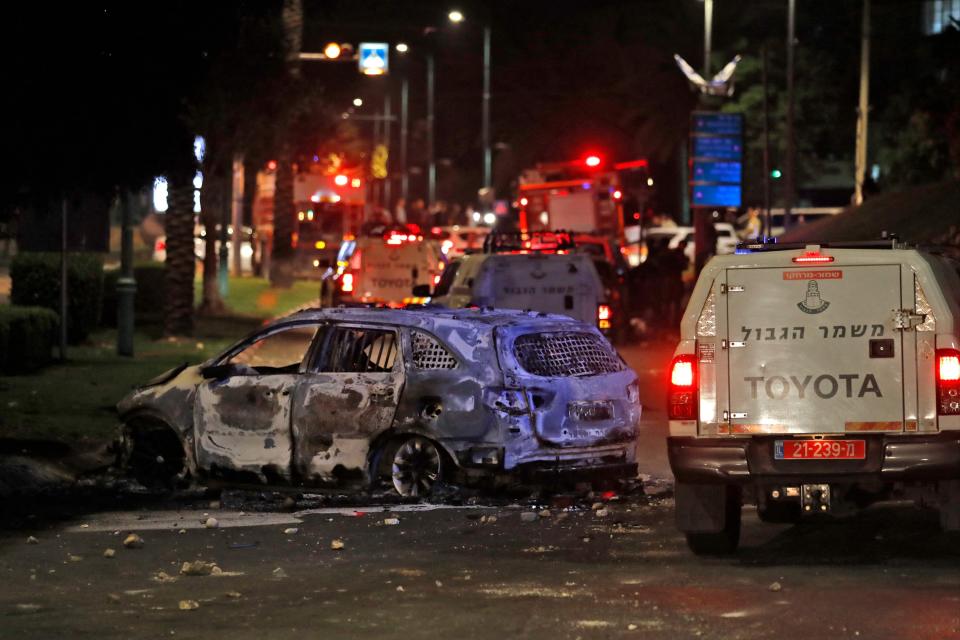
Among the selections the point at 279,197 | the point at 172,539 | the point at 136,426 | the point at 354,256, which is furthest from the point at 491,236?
the point at 279,197

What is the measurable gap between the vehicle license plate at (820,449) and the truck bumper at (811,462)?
23 mm

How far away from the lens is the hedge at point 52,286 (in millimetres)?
27406

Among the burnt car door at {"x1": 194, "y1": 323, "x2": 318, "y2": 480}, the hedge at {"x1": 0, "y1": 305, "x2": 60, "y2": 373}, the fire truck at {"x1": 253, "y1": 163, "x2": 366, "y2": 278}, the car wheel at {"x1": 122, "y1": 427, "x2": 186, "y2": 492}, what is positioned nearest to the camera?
the burnt car door at {"x1": 194, "y1": 323, "x2": 318, "y2": 480}

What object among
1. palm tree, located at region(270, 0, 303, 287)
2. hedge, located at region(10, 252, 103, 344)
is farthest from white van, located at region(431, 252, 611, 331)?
palm tree, located at region(270, 0, 303, 287)

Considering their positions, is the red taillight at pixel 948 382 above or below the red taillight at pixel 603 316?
below

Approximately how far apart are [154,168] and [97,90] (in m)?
1.23

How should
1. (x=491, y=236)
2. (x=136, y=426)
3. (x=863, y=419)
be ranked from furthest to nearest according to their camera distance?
(x=491, y=236) < (x=136, y=426) < (x=863, y=419)

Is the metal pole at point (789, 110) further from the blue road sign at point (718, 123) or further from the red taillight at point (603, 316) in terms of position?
the red taillight at point (603, 316)

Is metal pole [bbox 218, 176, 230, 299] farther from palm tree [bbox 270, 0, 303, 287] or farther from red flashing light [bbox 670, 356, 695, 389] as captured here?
red flashing light [bbox 670, 356, 695, 389]

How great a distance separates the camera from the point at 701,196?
43.2m

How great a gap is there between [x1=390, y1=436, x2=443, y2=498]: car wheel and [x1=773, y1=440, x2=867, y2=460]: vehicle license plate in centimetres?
341

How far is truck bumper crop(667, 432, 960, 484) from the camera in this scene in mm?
9930

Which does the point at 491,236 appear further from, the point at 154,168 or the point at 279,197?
the point at 279,197

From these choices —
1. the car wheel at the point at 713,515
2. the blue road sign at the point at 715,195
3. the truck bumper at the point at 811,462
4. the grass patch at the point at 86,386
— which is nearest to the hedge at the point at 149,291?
the grass patch at the point at 86,386
